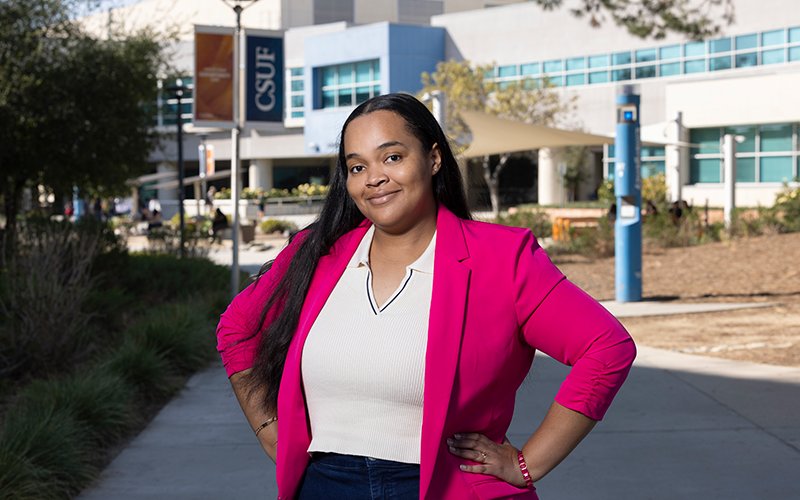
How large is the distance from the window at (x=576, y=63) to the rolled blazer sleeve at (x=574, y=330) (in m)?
52.9

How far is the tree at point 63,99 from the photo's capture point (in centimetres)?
1658

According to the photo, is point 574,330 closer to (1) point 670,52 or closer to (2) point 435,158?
(2) point 435,158

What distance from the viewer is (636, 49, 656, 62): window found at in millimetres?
51156

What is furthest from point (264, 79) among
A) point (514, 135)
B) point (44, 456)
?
point (514, 135)

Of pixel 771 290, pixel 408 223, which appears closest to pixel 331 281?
pixel 408 223

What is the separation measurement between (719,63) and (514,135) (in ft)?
90.1

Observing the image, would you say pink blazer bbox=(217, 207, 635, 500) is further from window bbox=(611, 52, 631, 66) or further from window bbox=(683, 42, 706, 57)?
window bbox=(611, 52, 631, 66)

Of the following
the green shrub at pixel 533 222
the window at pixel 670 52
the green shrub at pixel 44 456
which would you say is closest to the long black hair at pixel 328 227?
the green shrub at pixel 44 456

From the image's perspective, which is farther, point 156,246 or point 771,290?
point 156,246

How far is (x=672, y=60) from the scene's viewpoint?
5025 centimetres

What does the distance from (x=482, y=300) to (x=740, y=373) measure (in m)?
7.41

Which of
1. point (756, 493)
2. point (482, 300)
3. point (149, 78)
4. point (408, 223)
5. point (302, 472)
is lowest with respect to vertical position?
point (756, 493)

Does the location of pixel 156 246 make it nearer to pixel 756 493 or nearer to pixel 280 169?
pixel 756 493

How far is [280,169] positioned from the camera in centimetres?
7688
